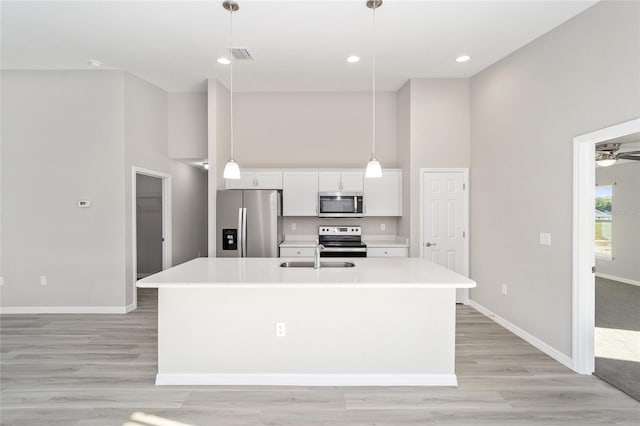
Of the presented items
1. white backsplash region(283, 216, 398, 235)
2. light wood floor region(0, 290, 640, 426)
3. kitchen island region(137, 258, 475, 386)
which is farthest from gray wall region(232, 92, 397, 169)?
light wood floor region(0, 290, 640, 426)

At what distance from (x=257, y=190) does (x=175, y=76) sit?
1960 mm

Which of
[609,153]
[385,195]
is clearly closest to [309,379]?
[385,195]

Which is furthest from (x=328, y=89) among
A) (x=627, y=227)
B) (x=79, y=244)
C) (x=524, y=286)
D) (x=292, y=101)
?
(x=627, y=227)

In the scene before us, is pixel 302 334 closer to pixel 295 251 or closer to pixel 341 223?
pixel 295 251

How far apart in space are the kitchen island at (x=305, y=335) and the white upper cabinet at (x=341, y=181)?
8.39 feet

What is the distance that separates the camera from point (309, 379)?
8.87 feet

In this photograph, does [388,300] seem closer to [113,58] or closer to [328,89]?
[328,89]

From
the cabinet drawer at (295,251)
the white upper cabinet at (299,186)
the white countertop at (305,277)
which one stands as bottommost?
the cabinet drawer at (295,251)

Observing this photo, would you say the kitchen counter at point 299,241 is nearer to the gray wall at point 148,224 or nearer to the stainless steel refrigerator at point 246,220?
the stainless steel refrigerator at point 246,220

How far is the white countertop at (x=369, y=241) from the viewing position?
4.90 m

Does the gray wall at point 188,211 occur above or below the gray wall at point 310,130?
below

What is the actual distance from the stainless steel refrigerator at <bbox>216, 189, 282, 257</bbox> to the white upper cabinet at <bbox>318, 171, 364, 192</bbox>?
0.81 meters

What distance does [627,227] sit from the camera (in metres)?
6.62

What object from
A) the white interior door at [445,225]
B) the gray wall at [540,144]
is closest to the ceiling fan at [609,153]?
the gray wall at [540,144]
